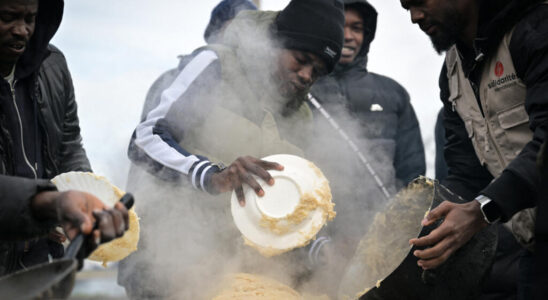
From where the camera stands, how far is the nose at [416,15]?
2.76 meters

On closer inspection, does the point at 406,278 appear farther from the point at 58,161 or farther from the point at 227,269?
the point at 58,161

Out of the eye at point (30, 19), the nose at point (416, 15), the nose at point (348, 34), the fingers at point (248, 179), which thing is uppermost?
the eye at point (30, 19)

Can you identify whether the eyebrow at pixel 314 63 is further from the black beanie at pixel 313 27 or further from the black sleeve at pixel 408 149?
the black sleeve at pixel 408 149

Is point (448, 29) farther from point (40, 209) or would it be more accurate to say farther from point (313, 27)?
point (40, 209)

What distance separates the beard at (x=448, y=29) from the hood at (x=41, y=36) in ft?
5.83

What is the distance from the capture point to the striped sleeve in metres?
3.05

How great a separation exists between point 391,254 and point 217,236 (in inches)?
37.6

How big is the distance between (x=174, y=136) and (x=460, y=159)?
5.23ft

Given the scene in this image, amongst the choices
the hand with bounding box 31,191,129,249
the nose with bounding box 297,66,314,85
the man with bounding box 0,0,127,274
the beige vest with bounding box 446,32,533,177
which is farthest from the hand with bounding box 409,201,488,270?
the man with bounding box 0,0,127,274

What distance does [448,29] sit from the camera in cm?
275

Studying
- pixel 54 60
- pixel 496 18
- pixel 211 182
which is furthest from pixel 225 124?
pixel 496 18

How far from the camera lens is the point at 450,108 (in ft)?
10.7

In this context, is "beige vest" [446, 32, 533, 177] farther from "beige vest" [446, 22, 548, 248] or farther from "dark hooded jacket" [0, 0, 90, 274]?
"dark hooded jacket" [0, 0, 90, 274]

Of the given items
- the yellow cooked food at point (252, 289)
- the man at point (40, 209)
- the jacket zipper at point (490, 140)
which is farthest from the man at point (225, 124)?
the man at point (40, 209)
